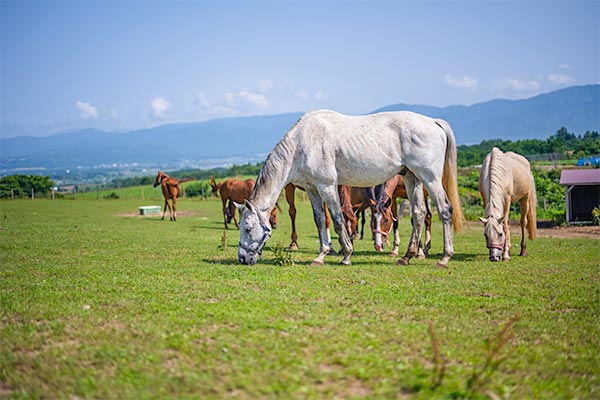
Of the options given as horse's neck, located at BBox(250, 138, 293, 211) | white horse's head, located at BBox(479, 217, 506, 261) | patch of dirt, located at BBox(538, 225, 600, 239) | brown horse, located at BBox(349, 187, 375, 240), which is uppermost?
horse's neck, located at BBox(250, 138, 293, 211)

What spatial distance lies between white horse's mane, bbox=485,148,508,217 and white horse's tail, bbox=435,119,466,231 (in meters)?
0.85

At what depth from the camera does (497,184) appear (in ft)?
40.4

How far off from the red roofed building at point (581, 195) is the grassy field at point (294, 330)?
594 inches

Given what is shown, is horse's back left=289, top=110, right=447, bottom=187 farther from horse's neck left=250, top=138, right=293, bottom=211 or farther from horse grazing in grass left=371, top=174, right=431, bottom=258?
horse grazing in grass left=371, top=174, right=431, bottom=258

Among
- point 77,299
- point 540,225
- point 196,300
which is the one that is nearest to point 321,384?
point 196,300

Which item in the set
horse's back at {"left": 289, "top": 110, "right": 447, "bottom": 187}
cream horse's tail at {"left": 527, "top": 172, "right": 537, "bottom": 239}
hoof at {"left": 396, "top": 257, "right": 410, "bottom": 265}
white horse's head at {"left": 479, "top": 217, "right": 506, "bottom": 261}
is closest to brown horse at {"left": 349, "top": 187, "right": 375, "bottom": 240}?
white horse's head at {"left": 479, "top": 217, "right": 506, "bottom": 261}

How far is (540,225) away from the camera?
24.8 m

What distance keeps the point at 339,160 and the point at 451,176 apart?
2556 millimetres

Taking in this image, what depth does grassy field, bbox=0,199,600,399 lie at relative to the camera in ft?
14.9

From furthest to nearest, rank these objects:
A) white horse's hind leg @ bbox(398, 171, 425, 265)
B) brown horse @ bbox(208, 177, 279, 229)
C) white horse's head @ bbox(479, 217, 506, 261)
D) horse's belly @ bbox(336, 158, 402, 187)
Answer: brown horse @ bbox(208, 177, 279, 229) < white horse's head @ bbox(479, 217, 506, 261) < white horse's hind leg @ bbox(398, 171, 425, 265) < horse's belly @ bbox(336, 158, 402, 187)

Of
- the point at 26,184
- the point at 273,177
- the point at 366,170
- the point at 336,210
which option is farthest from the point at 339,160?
the point at 26,184

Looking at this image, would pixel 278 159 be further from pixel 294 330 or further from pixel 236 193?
pixel 236 193

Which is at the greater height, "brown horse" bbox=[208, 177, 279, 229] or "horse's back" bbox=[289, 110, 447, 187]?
"horse's back" bbox=[289, 110, 447, 187]

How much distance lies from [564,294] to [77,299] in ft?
22.8
